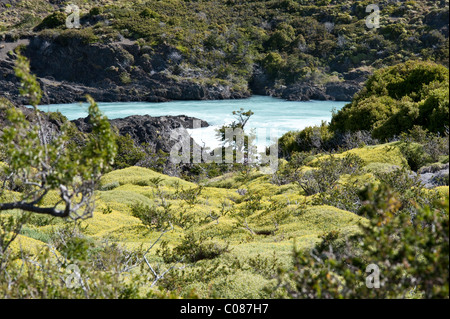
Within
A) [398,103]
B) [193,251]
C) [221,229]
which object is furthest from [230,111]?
[193,251]

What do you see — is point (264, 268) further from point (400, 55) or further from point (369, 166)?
point (400, 55)

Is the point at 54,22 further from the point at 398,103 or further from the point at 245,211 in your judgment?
the point at 245,211

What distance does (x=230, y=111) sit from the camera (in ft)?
165

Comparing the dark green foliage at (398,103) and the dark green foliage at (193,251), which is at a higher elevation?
the dark green foliage at (398,103)

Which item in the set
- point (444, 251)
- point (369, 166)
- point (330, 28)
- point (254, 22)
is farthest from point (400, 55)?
point (444, 251)

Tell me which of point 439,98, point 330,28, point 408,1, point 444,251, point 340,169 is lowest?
point 340,169

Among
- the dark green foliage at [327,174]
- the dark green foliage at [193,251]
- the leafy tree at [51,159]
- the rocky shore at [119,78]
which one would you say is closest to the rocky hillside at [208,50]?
the rocky shore at [119,78]

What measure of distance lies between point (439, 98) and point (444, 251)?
50.6 ft

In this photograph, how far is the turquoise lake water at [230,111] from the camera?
134 feet

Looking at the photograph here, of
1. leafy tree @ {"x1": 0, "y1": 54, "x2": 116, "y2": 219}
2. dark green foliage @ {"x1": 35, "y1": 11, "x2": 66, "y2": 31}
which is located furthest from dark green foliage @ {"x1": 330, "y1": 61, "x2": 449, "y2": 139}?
dark green foliage @ {"x1": 35, "y1": 11, "x2": 66, "y2": 31}

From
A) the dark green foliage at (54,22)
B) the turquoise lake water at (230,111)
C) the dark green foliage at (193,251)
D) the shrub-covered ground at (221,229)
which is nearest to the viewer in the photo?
the shrub-covered ground at (221,229)

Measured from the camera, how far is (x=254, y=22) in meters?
83.0

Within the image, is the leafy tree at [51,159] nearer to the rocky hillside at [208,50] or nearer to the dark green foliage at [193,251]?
A: the dark green foliage at [193,251]

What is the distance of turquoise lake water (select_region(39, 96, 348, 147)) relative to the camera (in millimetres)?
40812
